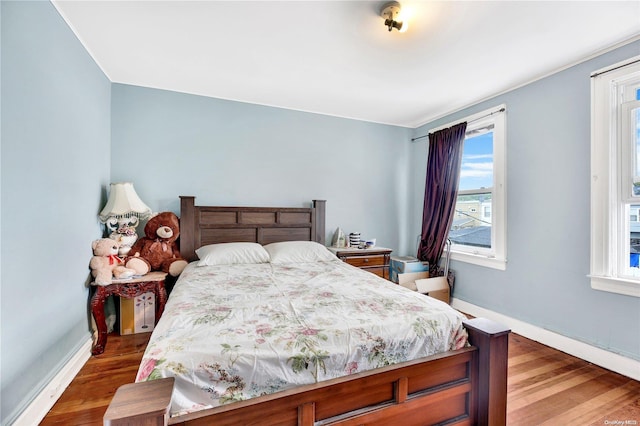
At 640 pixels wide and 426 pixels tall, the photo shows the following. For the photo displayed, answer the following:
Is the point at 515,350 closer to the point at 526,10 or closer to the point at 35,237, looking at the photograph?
the point at 526,10

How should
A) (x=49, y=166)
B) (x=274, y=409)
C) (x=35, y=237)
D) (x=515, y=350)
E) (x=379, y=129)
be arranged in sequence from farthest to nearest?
(x=379, y=129) → (x=515, y=350) → (x=49, y=166) → (x=35, y=237) → (x=274, y=409)

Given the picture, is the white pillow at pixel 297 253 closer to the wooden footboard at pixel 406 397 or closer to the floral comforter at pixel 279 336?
the floral comforter at pixel 279 336

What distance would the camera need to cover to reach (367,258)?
335cm

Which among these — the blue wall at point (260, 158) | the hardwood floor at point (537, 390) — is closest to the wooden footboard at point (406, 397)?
the hardwood floor at point (537, 390)

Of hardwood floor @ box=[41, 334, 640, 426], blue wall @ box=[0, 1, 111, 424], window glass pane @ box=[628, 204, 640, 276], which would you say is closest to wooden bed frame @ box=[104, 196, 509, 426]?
hardwood floor @ box=[41, 334, 640, 426]

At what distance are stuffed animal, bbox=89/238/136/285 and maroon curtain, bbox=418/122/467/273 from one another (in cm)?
332

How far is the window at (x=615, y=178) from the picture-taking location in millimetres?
2049

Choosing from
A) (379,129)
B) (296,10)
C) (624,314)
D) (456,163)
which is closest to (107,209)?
(296,10)

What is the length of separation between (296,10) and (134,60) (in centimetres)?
159

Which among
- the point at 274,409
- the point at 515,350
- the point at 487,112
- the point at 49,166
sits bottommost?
the point at 515,350

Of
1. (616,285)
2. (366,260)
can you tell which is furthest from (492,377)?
(366,260)

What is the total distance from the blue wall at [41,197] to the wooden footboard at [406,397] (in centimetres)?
113

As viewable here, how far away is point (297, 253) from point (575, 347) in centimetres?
251

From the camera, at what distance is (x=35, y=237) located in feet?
5.09
